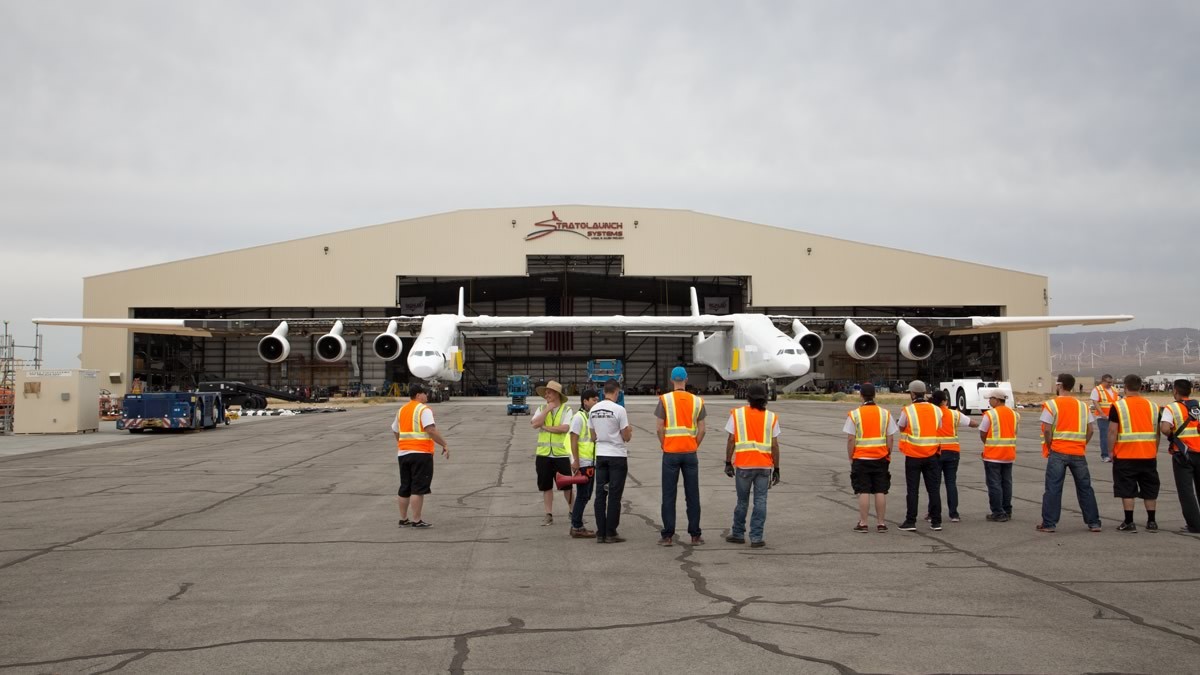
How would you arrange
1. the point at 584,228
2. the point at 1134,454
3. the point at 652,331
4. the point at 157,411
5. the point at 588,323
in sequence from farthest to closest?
the point at 584,228 < the point at 652,331 < the point at 588,323 < the point at 157,411 < the point at 1134,454

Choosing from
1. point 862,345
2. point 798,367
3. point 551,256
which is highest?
point 551,256

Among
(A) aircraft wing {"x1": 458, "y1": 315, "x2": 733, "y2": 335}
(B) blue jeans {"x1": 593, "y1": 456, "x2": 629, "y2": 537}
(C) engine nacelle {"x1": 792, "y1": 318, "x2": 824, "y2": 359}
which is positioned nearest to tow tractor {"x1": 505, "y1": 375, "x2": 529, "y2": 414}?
(A) aircraft wing {"x1": 458, "y1": 315, "x2": 733, "y2": 335}

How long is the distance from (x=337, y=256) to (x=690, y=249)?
20.1 m

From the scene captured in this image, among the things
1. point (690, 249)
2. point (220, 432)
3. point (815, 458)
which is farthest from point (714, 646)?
point (690, 249)

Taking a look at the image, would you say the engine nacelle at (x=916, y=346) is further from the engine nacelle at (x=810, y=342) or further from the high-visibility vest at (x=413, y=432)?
the high-visibility vest at (x=413, y=432)

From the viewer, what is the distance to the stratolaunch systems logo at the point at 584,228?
164ft

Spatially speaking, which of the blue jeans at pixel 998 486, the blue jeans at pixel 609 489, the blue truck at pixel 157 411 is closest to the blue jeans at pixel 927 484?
the blue jeans at pixel 998 486

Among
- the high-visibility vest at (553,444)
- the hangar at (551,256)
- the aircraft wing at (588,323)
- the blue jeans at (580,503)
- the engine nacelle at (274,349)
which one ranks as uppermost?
the hangar at (551,256)

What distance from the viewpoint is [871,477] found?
844 centimetres

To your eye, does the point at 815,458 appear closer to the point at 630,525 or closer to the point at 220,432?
the point at 630,525

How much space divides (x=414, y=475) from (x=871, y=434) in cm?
460

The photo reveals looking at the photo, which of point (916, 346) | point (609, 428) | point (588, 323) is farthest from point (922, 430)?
point (588, 323)

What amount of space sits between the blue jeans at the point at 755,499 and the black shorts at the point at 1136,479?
365cm

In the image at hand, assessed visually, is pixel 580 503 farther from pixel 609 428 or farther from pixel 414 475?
pixel 414 475
